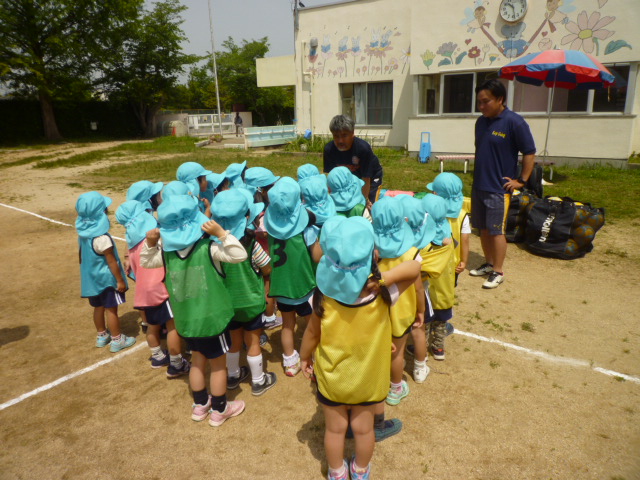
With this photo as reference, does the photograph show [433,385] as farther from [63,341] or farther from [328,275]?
[63,341]

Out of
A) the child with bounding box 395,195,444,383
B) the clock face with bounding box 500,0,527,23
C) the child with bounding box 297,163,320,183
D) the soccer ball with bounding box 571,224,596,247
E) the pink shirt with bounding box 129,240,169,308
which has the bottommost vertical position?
the soccer ball with bounding box 571,224,596,247

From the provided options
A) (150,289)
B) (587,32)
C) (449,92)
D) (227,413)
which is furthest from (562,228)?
(449,92)

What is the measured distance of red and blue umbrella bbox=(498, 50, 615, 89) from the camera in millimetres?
8211

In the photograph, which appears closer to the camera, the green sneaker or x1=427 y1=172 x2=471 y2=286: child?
the green sneaker

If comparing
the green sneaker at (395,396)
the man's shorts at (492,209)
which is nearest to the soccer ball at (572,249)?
the man's shorts at (492,209)

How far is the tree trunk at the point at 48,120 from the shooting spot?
2877cm

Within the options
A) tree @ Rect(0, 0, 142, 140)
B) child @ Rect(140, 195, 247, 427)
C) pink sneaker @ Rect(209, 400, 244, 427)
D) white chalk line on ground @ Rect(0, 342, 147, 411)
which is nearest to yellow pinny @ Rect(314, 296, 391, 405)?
child @ Rect(140, 195, 247, 427)

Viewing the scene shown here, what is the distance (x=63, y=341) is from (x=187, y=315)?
2.34 metres

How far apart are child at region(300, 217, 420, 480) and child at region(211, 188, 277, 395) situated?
796 millimetres

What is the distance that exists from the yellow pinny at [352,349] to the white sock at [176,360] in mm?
1754

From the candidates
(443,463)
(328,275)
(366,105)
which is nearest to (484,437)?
→ (443,463)

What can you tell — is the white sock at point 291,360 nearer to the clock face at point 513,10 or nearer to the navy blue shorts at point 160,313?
the navy blue shorts at point 160,313

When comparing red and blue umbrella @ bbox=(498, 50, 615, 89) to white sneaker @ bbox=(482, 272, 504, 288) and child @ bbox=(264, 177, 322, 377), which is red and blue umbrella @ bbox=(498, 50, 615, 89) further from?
child @ bbox=(264, 177, 322, 377)

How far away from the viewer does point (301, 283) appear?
341 centimetres
